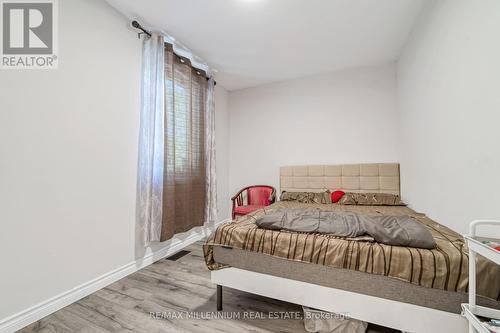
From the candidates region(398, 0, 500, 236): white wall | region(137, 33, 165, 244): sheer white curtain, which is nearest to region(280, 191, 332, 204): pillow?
region(398, 0, 500, 236): white wall

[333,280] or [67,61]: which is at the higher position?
[67,61]

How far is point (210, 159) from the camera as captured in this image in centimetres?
346

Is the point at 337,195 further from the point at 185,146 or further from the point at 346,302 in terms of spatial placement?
the point at 185,146

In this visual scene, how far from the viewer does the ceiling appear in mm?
2045

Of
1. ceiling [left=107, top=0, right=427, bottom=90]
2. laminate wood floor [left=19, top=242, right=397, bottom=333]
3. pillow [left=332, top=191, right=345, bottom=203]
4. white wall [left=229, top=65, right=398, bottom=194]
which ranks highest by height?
ceiling [left=107, top=0, right=427, bottom=90]

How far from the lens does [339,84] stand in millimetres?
3488

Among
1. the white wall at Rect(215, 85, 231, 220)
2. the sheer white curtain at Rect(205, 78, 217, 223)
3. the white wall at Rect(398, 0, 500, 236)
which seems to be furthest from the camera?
the white wall at Rect(215, 85, 231, 220)

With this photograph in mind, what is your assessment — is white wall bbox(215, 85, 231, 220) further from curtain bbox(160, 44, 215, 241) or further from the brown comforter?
the brown comforter

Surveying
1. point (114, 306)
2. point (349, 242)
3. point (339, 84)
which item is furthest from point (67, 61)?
point (339, 84)

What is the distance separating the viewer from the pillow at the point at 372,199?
288 centimetres

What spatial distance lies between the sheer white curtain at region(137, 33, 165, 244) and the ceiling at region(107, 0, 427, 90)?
364mm

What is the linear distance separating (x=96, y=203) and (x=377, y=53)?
13.6ft

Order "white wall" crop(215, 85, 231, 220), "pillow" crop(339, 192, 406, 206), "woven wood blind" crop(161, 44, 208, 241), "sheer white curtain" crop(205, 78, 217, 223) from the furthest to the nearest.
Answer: "white wall" crop(215, 85, 231, 220), "sheer white curtain" crop(205, 78, 217, 223), "pillow" crop(339, 192, 406, 206), "woven wood blind" crop(161, 44, 208, 241)

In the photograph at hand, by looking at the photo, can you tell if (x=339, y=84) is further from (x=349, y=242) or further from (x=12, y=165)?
(x=12, y=165)
